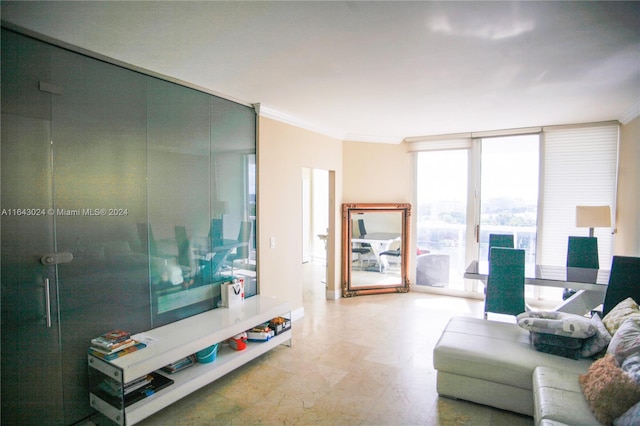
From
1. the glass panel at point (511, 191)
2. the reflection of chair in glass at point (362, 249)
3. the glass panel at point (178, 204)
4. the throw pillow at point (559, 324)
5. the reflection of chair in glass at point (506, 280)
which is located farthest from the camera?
the reflection of chair in glass at point (362, 249)

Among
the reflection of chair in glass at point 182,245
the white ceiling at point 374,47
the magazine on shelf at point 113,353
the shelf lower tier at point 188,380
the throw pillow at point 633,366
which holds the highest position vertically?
the white ceiling at point 374,47

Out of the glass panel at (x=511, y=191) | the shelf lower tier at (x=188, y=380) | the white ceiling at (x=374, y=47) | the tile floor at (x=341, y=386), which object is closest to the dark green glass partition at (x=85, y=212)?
the white ceiling at (x=374, y=47)

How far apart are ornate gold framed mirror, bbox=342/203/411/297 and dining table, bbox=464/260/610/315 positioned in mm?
1853

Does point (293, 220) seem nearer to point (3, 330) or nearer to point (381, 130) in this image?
point (381, 130)

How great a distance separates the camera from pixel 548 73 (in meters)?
2.78

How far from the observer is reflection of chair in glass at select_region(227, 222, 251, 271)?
11.8 feet

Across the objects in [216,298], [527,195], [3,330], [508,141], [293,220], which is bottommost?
[216,298]

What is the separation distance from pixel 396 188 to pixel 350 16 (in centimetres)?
419

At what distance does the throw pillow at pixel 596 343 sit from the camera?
2299mm

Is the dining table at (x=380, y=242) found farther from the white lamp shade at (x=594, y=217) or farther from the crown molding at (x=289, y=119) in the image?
the white lamp shade at (x=594, y=217)

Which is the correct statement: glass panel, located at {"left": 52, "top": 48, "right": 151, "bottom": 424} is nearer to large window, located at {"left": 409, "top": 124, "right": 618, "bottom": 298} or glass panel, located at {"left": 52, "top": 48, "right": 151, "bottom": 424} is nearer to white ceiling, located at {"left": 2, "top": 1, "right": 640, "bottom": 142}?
white ceiling, located at {"left": 2, "top": 1, "right": 640, "bottom": 142}

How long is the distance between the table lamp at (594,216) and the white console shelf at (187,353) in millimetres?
3795

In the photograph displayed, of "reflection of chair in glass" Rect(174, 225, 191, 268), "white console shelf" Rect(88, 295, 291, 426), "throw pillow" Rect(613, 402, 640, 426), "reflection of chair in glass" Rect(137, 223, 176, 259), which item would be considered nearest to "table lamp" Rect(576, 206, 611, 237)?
"throw pillow" Rect(613, 402, 640, 426)

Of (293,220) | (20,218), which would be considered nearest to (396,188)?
(293,220)
